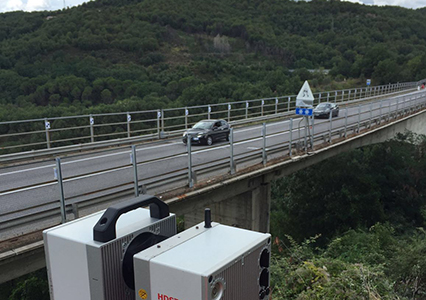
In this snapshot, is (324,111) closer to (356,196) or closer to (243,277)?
(356,196)

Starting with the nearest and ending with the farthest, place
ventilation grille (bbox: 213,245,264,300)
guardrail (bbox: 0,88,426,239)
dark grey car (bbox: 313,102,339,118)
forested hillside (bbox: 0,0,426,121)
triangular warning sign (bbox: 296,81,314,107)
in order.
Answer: ventilation grille (bbox: 213,245,264,300) < guardrail (bbox: 0,88,426,239) < triangular warning sign (bbox: 296,81,314,107) < dark grey car (bbox: 313,102,339,118) < forested hillside (bbox: 0,0,426,121)

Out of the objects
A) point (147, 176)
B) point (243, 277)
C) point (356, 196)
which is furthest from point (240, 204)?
point (356, 196)

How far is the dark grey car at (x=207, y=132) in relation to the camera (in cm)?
1781

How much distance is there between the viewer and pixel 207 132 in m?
18.1

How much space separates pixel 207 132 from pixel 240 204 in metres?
4.90

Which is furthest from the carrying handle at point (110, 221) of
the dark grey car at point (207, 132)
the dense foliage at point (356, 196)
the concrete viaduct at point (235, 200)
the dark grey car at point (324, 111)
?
the dark grey car at point (324, 111)

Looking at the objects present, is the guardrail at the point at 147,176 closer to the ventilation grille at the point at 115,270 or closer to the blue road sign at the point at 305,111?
the blue road sign at the point at 305,111

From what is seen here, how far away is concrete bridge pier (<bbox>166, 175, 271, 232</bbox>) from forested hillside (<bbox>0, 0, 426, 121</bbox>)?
2637 cm

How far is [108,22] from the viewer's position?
10256 centimetres

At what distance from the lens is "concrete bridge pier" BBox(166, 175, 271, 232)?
38.5 feet

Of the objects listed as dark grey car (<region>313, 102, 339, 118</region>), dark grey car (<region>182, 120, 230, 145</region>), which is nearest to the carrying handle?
dark grey car (<region>182, 120, 230, 145</region>)

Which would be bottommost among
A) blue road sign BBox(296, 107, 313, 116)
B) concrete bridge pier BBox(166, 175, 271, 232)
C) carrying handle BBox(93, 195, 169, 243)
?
concrete bridge pier BBox(166, 175, 271, 232)

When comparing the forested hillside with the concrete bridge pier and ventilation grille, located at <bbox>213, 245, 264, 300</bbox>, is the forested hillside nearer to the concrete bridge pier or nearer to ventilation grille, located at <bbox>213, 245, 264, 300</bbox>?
the concrete bridge pier

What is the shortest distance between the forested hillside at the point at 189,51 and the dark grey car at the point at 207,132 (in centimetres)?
2220
